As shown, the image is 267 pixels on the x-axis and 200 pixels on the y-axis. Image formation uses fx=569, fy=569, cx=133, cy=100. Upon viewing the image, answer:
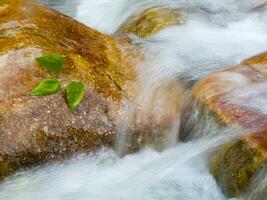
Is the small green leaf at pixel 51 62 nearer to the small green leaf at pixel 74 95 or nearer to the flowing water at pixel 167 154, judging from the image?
the small green leaf at pixel 74 95

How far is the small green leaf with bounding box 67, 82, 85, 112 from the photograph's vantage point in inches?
228

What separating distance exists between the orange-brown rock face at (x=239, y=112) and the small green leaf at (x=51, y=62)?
1445 millimetres

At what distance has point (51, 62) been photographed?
5875mm

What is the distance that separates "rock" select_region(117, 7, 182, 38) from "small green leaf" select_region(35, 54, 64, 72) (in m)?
1.83

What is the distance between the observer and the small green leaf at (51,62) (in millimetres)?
5871

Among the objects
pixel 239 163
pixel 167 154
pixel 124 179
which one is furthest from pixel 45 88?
pixel 239 163

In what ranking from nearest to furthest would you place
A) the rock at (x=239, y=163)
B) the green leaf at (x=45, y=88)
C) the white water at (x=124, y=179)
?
the rock at (x=239, y=163)
the white water at (x=124, y=179)
the green leaf at (x=45, y=88)

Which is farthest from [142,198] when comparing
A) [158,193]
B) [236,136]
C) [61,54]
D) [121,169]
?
[61,54]

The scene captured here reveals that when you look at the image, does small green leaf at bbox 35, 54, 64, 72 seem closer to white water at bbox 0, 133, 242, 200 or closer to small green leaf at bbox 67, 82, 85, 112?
small green leaf at bbox 67, 82, 85, 112

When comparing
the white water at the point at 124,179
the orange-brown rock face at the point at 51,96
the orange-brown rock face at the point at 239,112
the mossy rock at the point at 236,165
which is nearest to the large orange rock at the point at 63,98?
the orange-brown rock face at the point at 51,96

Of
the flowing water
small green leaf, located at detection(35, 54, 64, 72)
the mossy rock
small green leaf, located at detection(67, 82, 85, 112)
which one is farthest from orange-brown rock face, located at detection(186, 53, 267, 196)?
small green leaf, located at detection(35, 54, 64, 72)

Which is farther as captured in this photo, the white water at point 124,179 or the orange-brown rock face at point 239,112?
the white water at point 124,179

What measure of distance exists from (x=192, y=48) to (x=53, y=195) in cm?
290

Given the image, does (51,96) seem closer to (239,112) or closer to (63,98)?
(63,98)
